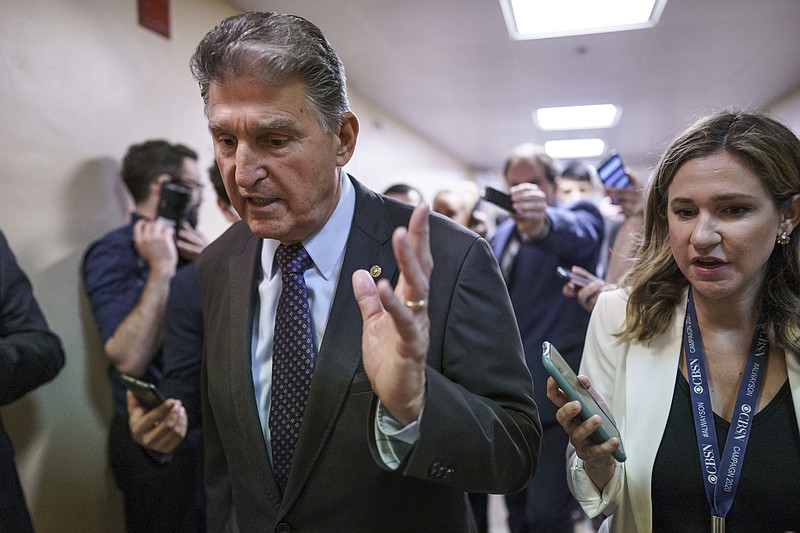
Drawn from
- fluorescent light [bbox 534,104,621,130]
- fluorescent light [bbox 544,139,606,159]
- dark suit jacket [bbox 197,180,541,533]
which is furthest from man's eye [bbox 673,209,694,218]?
fluorescent light [bbox 544,139,606,159]

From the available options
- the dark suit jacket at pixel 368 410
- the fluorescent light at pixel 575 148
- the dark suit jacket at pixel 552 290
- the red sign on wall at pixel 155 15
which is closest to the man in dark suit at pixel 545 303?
the dark suit jacket at pixel 552 290

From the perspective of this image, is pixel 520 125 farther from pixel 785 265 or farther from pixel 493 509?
pixel 785 265

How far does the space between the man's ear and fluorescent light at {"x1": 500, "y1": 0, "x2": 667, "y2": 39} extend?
2493 millimetres

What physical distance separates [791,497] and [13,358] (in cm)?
182

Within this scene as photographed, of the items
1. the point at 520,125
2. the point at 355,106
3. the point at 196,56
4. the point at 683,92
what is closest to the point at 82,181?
the point at 196,56

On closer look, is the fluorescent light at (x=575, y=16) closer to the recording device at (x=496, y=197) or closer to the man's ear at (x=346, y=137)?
the recording device at (x=496, y=197)

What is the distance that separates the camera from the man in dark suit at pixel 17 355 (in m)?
1.56

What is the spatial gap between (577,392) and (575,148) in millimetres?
7766

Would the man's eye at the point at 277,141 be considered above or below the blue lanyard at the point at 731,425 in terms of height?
above

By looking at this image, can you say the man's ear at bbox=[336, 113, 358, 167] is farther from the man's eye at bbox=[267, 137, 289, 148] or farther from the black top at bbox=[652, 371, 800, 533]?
the black top at bbox=[652, 371, 800, 533]

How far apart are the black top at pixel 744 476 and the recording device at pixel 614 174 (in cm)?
139

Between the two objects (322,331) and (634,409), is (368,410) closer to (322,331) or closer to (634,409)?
(322,331)

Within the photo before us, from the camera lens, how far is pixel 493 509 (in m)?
3.94

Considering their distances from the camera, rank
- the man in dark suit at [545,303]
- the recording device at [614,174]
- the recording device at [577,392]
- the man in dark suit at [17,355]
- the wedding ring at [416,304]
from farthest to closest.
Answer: the recording device at [614,174]
the man in dark suit at [545,303]
the man in dark suit at [17,355]
the recording device at [577,392]
the wedding ring at [416,304]
